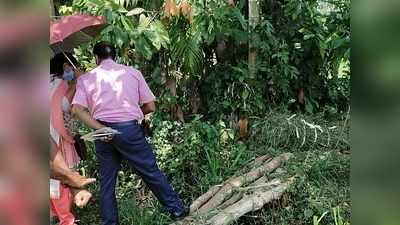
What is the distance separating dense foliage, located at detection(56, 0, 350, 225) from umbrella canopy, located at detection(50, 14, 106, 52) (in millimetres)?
218

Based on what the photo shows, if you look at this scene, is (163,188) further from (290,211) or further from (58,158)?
(58,158)

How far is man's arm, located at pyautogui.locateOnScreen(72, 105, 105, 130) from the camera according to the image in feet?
13.2

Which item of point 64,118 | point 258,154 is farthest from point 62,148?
point 258,154

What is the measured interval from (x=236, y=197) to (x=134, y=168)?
0.85 meters

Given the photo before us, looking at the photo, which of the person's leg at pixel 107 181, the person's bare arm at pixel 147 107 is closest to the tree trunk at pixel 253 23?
the person's bare arm at pixel 147 107

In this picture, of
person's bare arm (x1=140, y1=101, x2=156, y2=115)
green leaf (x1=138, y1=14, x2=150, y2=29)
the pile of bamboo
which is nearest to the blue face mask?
person's bare arm (x1=140, y1=101, x2=156, y2=115)

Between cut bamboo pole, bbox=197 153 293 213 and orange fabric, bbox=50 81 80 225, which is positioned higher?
orange fabric, bbox=50 81 80 225

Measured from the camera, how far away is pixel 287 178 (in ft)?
15.1

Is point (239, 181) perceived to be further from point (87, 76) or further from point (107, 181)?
point (87, 76)

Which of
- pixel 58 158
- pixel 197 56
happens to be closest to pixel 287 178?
pixel 197 56

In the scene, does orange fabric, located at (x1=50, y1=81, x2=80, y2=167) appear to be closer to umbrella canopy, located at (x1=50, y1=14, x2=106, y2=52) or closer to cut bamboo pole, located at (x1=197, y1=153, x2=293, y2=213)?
umbrella canopy, located at (x1=50, y1=14, x2=106, y2=52)

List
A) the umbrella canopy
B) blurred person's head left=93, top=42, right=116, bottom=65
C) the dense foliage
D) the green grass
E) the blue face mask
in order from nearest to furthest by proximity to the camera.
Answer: the umbrella canopy
blurred person's head left=93, top=42, right=116, bottom=65
the blue face mask
the green grass
the dense foliage

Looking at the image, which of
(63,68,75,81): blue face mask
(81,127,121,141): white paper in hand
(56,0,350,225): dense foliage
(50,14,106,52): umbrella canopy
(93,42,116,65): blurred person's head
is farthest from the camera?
(56,0,350,225): dense foliage
